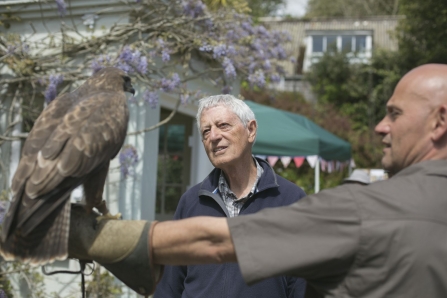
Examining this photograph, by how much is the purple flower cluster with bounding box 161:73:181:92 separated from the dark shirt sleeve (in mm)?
4106

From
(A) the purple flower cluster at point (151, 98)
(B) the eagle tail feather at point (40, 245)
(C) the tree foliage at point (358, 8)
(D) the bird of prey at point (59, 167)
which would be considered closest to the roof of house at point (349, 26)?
(C) the tree foliage at point (358, 8)

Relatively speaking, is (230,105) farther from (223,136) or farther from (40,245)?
(40,245)

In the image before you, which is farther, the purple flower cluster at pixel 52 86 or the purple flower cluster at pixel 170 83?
the purple flower cluster at pixel 170 83

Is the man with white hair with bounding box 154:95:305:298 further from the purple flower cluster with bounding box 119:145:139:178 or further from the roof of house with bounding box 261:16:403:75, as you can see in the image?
the roof of house with bounding box 261:16:403:75

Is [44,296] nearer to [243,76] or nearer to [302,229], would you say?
[243,76]

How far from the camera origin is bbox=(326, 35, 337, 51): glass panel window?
30.5 meters

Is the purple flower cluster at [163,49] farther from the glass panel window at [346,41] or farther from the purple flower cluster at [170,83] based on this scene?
the glass panel window at [346,41]


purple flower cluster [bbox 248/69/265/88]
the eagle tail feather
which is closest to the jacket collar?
the eagle tail feather

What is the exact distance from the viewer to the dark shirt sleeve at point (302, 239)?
1.59m

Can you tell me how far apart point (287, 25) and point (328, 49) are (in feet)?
32.8

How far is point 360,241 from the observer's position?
1.58 metres

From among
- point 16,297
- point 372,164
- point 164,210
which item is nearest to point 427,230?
point 16,297

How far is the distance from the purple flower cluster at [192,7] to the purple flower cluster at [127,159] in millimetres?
1651

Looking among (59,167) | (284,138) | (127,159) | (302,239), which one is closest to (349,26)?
(284,138)
